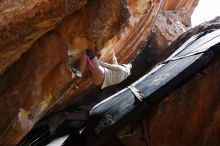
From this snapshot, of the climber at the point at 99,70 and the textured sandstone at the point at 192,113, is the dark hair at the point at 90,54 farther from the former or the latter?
the textured sandstone at the point at 192,113

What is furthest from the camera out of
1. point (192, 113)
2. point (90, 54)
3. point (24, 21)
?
point (90, 54)

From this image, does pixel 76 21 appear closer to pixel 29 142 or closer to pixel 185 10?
pixel 29 142

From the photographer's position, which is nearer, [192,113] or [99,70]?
[192,113]

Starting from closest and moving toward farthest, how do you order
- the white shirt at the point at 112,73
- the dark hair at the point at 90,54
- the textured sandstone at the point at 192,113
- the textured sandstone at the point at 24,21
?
1. the textured sandstone at the point at 192,113
2. the textured sandstone at the point at 24,21
3. the dark hair at the point at 90,54
4. the white shirt at the point at 112,73

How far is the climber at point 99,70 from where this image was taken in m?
6.86

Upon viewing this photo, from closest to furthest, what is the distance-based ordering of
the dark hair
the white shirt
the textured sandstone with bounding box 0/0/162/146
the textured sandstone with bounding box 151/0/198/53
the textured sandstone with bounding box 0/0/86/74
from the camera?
the textured sandstone with bounding box 0/0/86/74, the textured sandstone with bounding box 0/0/162/146, the dark hair, the white shirt, the textured sandstone with bounding box 151/0/198/53

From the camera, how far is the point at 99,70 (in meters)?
7.53

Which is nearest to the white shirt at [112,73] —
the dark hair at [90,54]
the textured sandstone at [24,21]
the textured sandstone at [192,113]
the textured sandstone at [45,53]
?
the dark hair at [90,54]

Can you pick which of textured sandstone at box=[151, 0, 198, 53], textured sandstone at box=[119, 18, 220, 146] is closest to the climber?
textured sandstone at box=[119, 18, 220, 146]

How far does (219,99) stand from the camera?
4.57 m

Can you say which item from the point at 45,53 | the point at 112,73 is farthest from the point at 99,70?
the point at 45,53

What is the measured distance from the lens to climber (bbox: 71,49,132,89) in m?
6.86

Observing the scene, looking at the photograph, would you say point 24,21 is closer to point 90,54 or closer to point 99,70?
point 90,54

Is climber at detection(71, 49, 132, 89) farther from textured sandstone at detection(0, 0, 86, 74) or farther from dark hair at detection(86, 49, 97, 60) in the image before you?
textured sandstone at detection(0, 0, 86, 74)
